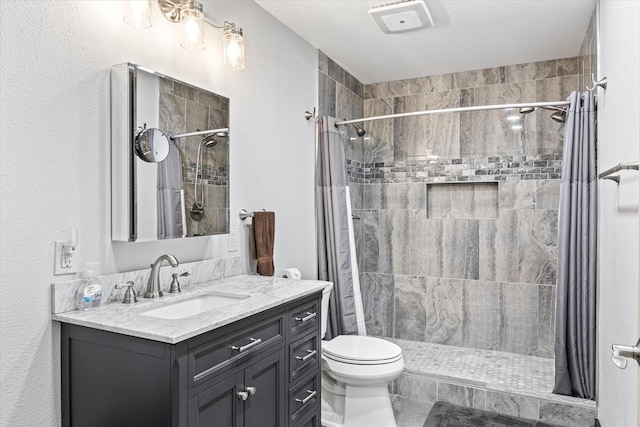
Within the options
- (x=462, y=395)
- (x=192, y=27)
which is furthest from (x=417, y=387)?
(x=192, y=27)

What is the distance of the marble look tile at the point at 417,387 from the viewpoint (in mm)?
3035

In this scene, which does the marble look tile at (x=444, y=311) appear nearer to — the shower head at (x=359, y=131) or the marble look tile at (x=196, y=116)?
the shower head at (x=359, y=131)

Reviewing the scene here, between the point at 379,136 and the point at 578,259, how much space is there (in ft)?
6.62

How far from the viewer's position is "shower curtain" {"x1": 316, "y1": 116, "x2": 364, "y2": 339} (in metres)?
3.21

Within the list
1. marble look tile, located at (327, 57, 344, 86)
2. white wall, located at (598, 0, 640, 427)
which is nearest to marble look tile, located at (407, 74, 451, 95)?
marble look tile, located at (327, 57, 344, 86)

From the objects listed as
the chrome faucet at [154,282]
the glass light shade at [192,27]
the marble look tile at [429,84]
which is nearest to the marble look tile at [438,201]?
the marble look tile at [429,84]

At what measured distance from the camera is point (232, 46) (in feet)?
7.02

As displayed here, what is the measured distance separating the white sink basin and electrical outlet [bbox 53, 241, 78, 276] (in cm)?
34

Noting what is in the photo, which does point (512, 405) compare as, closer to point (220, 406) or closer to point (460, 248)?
point (460, 248)

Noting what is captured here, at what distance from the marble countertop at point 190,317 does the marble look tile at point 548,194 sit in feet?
7.39

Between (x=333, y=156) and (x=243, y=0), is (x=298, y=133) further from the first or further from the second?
(x=243, y=0)

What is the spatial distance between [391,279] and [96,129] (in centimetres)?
293

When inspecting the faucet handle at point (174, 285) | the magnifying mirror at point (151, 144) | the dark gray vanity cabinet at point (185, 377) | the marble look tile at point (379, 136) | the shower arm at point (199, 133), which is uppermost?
the marble look tile at point (379, 136)

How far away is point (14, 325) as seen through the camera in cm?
138
